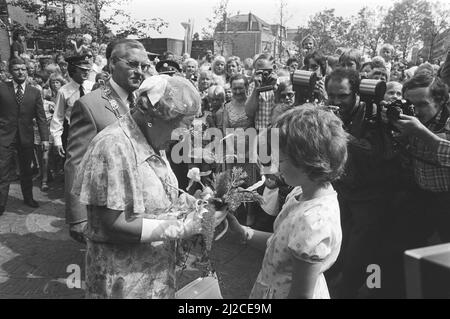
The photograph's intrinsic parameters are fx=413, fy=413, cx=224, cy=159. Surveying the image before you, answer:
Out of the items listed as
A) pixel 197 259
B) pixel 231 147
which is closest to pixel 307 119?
pixel 197 259

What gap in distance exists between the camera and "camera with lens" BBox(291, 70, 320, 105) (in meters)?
3.73

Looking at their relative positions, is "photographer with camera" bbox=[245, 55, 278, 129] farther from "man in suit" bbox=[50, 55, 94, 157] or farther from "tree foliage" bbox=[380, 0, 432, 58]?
"tree foliage" bbox=[380, 0, 432, 58]

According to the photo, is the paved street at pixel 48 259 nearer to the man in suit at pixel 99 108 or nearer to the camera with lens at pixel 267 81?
the man in suit at pixel 99 108

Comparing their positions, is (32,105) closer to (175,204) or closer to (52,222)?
(52,222)

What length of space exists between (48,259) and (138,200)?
11.5ft

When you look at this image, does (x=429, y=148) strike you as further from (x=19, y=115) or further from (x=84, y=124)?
(x=19, y=115)

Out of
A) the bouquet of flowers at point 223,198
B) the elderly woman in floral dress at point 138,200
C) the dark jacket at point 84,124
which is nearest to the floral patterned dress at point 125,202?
the elderly woman in floral dress at point 138,200

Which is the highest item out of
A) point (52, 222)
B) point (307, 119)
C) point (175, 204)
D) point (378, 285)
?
point (307, 119)

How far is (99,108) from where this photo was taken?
10.2 feet

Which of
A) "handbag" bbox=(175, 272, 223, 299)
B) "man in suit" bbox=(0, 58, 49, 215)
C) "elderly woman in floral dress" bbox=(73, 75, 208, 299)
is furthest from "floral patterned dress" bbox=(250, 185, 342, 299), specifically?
"man in suit" bbox=(0, 58, 49, 215)

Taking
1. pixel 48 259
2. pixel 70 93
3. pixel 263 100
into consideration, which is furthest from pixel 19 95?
pixel 263 100
